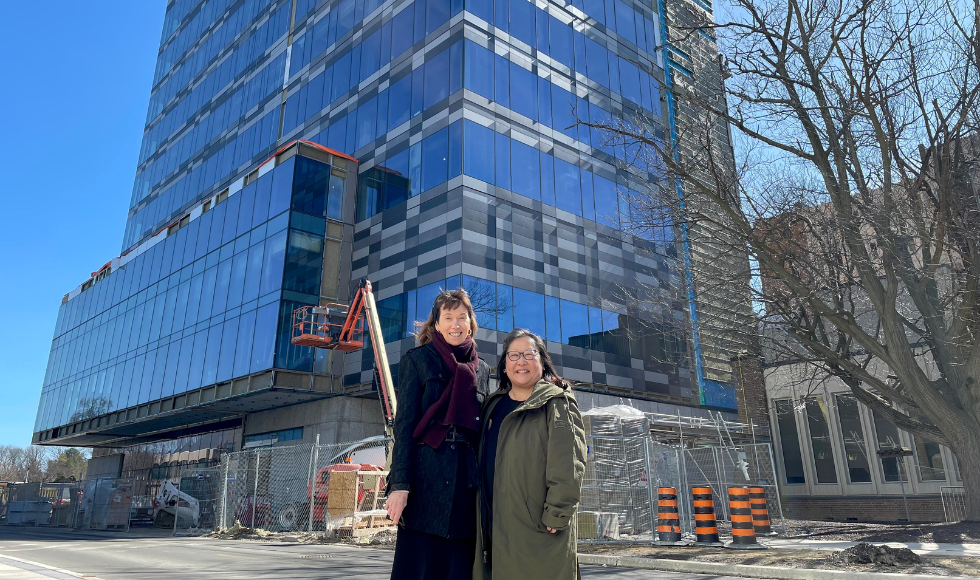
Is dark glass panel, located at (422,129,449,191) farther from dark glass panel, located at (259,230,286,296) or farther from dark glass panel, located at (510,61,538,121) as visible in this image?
dark glass panel, located at (259,230,286,296)

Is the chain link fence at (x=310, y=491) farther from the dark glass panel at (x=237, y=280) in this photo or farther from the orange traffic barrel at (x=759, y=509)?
the orange traffic barrel at (x=759, y=509)

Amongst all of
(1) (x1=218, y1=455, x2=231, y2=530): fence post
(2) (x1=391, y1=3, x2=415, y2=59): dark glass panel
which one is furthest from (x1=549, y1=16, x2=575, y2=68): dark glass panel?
(1) (x1=218, y1=455, x2=231, y2=530): fence post

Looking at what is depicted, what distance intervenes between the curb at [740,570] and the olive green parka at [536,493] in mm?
6572

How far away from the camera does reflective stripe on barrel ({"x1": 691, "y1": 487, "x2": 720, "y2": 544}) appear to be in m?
11.7

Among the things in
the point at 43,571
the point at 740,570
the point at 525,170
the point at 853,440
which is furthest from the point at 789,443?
the point at 43,571

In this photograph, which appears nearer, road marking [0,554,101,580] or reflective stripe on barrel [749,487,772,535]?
road marking [0,554,101,580]

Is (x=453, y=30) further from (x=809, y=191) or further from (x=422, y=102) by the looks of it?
(x=809, y=191)

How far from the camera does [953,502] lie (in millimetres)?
21188

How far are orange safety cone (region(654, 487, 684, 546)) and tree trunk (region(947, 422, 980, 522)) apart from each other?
225 inches

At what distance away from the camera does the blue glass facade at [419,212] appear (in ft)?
80.3

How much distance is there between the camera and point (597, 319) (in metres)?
26.8

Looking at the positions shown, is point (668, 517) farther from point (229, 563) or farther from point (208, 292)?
point (208, 292)

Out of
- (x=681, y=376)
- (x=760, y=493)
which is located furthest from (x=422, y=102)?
(x=760, y=493)

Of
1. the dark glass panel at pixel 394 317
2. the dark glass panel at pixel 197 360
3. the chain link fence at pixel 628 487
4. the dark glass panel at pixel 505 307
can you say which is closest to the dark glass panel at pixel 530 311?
the dark glass panel at pixel 505 307
